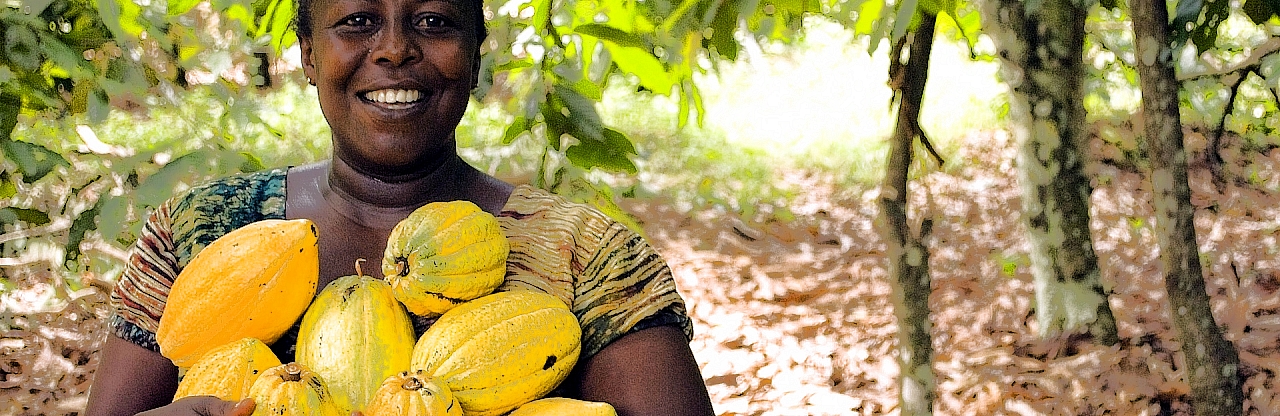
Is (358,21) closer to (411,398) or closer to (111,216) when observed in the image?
(411,398)

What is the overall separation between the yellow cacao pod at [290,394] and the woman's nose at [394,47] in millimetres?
456

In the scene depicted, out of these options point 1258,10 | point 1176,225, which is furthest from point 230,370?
point 1176,225

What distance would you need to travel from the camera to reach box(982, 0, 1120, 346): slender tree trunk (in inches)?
122

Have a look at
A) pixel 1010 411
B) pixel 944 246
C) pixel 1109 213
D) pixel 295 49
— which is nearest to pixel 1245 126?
pixel 1109 213

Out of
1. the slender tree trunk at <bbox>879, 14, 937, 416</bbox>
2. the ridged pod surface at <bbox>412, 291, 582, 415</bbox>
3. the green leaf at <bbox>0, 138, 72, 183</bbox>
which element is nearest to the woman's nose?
the ridged pod surface at <bbox>412, 291, 582, 415</bbox>

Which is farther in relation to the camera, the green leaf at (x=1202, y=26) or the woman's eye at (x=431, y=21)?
the green leaf at (x=1202, y=26)

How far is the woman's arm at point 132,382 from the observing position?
149 cm

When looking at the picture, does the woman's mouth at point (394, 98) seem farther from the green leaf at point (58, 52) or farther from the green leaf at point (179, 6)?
the green leaf at point (58, 52)

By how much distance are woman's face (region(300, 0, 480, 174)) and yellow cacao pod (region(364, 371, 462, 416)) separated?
0.43m

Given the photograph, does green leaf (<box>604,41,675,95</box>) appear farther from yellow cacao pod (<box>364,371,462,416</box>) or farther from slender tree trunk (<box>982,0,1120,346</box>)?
slender tree trunk (<box>982,0,1120,346</box>)

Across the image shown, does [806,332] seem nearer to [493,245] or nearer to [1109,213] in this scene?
[1109,213]

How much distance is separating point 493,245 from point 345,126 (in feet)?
0.99

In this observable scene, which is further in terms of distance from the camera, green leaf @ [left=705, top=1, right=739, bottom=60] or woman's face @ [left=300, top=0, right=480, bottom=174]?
green leaf @ [left=705, top=1, right=739, bottom=60]

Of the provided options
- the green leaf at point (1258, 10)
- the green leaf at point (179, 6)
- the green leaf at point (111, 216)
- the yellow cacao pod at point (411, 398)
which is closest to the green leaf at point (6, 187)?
the green leaf at point (111, 216)
